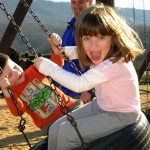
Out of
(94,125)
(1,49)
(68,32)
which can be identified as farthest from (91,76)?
(1,49)

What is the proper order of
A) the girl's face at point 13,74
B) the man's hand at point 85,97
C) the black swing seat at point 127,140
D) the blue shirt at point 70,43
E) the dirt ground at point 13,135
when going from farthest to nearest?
the dirt ground at point 13,135 → the blue shirt at point 70,43 → the man's hand at point 85,97 → the girl's face at point 13,74 → the black swing seat at point 127,140

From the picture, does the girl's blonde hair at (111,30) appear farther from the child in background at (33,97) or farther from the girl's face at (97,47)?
the child in background at (33,97)

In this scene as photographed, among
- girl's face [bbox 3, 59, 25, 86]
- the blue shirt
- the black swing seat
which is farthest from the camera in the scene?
the blue shirt

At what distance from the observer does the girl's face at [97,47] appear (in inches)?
90.4

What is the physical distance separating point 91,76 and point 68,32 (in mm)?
1357

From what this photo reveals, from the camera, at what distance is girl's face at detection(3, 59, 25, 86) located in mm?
2744

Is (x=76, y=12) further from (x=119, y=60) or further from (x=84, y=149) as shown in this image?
(x=84, y=149)

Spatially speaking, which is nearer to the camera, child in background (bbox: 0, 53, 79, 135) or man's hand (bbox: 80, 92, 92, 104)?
child in background (bbox: 0, 53, 79, 135)

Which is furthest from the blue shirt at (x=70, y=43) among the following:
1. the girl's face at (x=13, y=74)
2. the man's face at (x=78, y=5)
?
the girl's face at (x=13, y=74)

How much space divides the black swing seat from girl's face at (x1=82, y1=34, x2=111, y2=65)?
16.9 inches

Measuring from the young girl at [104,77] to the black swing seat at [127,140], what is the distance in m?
0.05

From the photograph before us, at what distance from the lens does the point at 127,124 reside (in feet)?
7.66

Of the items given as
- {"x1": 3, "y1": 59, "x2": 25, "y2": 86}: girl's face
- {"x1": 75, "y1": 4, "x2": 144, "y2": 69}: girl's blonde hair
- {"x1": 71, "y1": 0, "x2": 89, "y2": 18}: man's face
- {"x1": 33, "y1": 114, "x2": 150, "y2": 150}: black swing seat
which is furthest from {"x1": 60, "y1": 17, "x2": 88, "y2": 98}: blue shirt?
{"x1": 33, "y1": 114, "x2": 150, "y2": 150}: black swing seat

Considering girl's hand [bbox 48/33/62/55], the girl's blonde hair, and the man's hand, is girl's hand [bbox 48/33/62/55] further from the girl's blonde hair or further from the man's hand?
the man's hand
